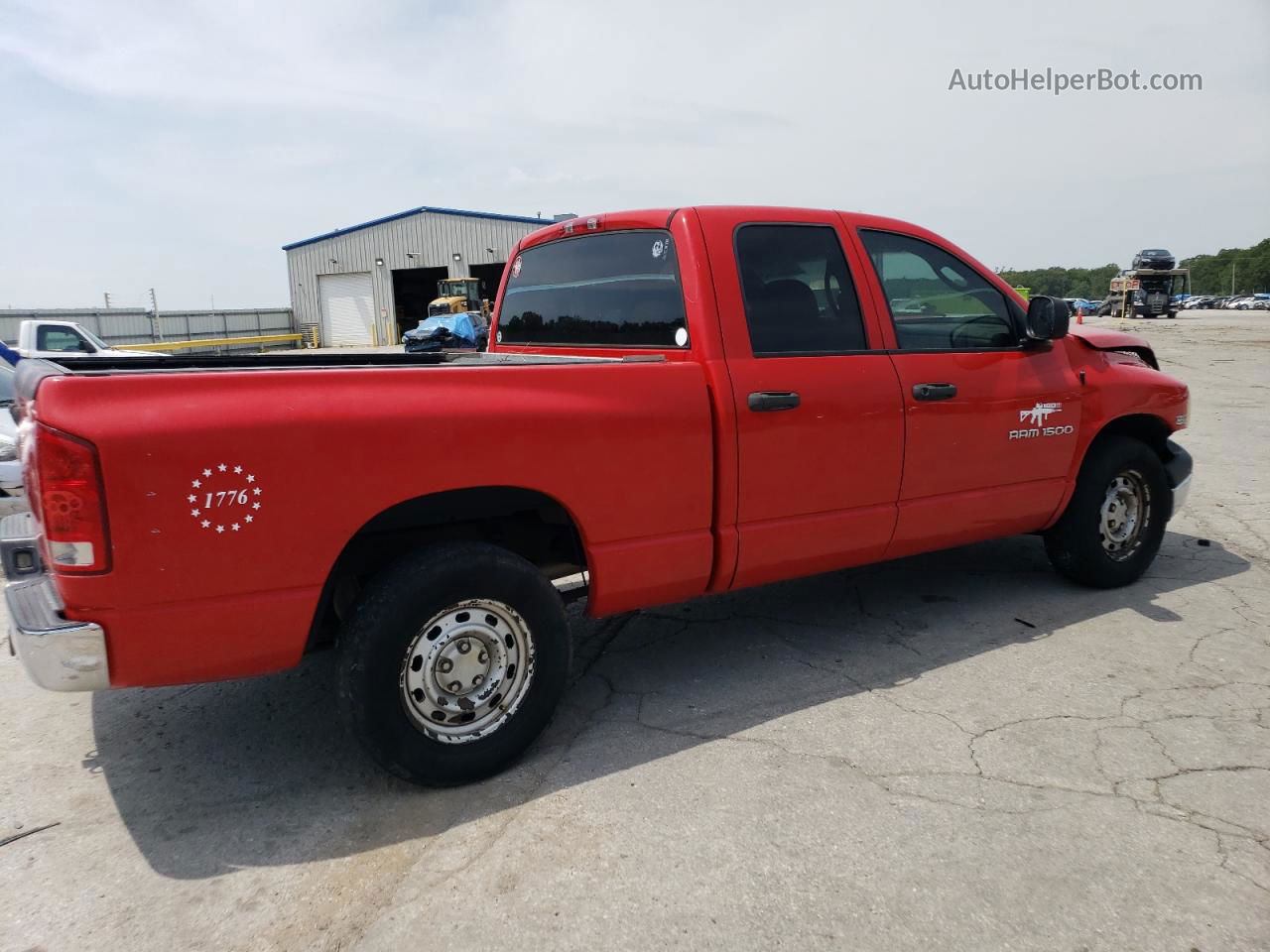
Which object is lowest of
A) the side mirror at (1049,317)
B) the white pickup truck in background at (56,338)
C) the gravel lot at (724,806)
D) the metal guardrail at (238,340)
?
the gravel lot at (724,806)

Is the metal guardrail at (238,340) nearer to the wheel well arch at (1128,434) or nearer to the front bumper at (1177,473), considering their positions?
the wheel well arch at (1128,434)

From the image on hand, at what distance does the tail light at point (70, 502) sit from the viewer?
2.33 m

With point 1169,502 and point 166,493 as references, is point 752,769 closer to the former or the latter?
point 166,493

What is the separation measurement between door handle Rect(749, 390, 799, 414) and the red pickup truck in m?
0.01

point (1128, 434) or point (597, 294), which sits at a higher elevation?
point (597, 294)

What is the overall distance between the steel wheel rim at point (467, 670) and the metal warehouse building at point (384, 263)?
41.2 m

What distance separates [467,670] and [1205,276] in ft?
538

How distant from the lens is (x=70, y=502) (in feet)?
7.73

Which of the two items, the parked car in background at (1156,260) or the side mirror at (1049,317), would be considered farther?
the parked car in background at (1156,260)

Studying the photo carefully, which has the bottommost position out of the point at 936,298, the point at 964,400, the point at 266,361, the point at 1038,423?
the point at 1038,423

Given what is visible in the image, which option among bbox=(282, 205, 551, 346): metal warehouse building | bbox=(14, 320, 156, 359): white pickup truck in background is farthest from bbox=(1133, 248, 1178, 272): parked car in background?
bbox=(14, 320, 156, 359): white pickup truck in background

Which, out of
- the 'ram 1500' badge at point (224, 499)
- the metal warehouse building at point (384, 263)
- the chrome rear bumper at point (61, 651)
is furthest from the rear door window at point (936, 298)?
the metal warehouse building at point (384, 263)

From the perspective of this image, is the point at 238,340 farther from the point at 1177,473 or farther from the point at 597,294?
the point at 1177,473

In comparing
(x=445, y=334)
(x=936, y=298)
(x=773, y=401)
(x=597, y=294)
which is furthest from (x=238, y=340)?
(x=773, y=401)
